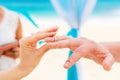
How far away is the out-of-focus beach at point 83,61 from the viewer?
5.96 feet

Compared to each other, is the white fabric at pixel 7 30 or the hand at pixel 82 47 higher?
the white fabric at pixel 7 30

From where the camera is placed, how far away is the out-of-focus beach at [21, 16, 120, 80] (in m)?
1.82

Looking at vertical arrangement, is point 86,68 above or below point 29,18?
below

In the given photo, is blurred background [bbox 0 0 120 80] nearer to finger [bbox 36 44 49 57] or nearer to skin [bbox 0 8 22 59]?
skin [bbox 0 8 22 59]

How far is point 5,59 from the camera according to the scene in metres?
1.69

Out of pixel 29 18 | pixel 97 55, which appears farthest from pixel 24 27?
pixel 97 55

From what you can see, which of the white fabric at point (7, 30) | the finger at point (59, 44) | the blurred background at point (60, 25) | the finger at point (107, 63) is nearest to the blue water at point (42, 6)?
the blurred background at point (60, 25)

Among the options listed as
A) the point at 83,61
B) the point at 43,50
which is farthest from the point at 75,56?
the point at 83,61

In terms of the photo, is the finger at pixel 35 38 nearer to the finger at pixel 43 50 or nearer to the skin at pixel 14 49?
the finger at pixel 43 50

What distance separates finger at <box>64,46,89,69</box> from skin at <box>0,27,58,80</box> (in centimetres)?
12

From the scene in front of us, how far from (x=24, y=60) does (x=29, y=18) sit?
87 cm

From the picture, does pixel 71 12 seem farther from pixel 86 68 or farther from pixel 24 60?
pixel 24 60

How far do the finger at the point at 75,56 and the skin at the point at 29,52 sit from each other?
121 millimetres

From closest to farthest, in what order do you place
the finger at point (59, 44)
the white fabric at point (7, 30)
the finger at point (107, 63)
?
the finger at point (107, 63), the finger at point (59, 44), the white fabric at point (7, 30)
